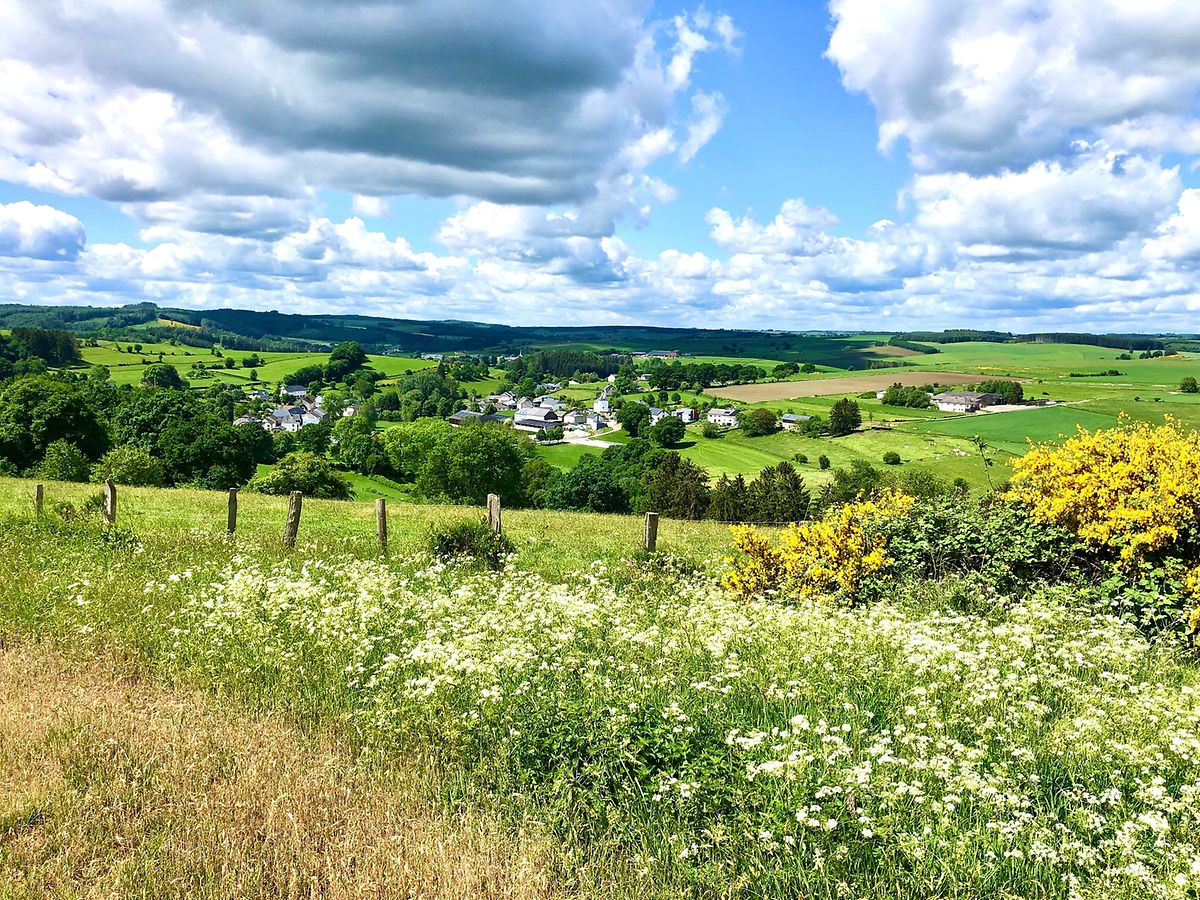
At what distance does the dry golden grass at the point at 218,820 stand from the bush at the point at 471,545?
7622 millimetres

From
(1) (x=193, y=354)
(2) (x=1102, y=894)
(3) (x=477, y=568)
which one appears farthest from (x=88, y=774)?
(1) (x=193, y=354)

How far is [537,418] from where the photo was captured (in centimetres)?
15500

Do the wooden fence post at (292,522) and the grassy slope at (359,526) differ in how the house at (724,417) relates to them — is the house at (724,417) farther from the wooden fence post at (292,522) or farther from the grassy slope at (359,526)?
the wooden fence post at (292,522)

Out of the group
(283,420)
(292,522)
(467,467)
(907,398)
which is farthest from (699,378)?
(292,522)

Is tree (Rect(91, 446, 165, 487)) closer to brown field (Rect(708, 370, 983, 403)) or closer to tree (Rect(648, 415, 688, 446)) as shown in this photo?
tree (Rect(648, 415, 688, 446))

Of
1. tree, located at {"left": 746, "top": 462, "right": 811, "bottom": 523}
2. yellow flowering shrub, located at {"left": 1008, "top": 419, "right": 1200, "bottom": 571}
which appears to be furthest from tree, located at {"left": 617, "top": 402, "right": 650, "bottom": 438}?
yellow flowering shrub, located at {"left": 1008, "top": 419, "right": 1200, "bottom": 571}

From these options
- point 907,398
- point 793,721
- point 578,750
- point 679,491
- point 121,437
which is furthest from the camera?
point 907,398

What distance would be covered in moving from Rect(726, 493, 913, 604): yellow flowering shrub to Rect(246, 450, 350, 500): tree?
154 ft

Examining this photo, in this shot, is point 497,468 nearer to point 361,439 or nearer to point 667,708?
point 361,439

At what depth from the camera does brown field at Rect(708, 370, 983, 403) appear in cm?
13975

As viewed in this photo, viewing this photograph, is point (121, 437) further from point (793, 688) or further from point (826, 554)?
point (793, 688)

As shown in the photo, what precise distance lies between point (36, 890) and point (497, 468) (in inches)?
2505

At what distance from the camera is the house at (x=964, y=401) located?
117 metres

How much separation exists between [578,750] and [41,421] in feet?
216
